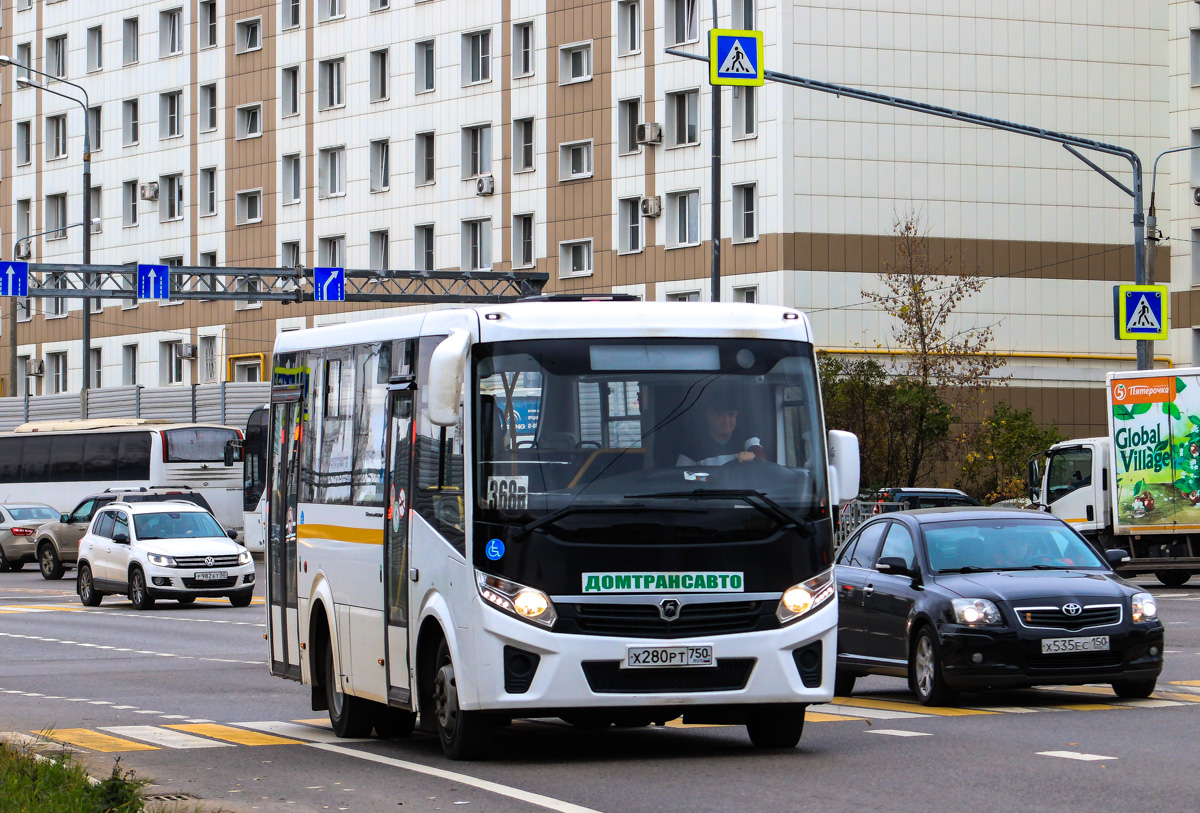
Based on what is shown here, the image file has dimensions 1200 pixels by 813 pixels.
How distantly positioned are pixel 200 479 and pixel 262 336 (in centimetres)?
1940

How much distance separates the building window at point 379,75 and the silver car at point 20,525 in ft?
73.8

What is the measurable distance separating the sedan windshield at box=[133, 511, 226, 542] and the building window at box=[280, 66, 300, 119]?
38.0 meters

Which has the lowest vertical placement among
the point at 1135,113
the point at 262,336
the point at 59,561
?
the point at 59,561

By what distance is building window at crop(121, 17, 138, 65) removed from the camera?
7719cm

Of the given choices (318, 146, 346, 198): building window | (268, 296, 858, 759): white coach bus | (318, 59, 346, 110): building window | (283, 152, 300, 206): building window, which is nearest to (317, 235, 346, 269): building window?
(318, 146, 346, 198): building window

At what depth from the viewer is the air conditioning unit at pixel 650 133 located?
57.6 metres

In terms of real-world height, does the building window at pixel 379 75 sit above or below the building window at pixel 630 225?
above

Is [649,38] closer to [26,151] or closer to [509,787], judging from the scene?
[26,151]

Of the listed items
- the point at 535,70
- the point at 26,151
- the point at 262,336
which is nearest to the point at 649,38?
the point at 535,70

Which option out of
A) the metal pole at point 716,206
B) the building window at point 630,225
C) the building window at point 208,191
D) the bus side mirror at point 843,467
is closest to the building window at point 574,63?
the building window at point 630,225

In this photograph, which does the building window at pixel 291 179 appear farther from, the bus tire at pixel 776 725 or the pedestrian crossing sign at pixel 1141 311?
the bus tire at pixel 776 725

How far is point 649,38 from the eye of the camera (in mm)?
58250

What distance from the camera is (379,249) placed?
67375 millimetres

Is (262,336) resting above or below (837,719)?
above
